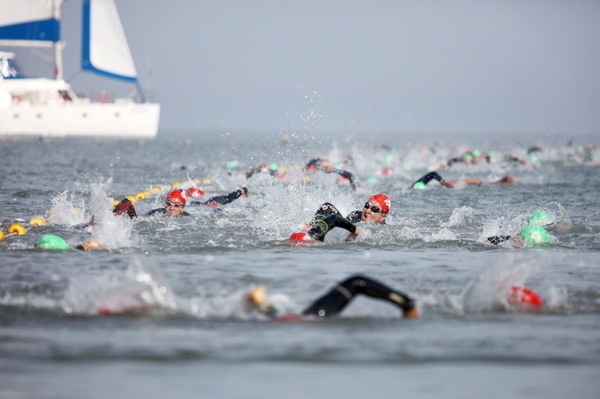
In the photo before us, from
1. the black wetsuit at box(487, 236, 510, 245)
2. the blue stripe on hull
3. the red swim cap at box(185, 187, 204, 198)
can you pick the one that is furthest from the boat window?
the black wetsuit at box(487, 236, 510, 245)

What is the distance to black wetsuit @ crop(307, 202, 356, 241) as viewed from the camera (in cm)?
1262

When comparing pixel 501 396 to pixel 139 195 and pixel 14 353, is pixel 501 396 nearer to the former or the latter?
pixel 14 353

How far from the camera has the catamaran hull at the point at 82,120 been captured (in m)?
72.4

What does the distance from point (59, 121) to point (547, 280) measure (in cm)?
7053

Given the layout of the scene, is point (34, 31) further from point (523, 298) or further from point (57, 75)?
point (523, 298)

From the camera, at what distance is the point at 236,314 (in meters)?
8.38

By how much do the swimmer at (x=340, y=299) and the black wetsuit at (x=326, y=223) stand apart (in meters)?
4.43

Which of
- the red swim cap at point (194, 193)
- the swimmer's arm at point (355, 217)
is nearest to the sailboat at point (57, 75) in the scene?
the red swim cap at point (194, 193)

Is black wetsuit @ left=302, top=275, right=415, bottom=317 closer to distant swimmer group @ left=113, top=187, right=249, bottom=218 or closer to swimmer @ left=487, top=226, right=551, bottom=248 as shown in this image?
swimmer @ left=487, top=226, right=551, bottom=248

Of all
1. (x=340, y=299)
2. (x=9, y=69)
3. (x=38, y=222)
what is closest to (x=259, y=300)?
(x=340, y=299)

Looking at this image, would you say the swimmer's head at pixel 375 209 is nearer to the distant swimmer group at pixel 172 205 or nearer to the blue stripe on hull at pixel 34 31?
the distant swimmer group at pixel 172 205

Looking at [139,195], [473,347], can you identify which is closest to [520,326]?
[473,347]

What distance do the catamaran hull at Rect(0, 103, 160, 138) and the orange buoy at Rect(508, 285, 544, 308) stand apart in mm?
67046

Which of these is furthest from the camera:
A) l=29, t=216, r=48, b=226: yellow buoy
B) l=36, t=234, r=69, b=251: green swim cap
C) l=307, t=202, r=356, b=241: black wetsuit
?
l=29, t=216, r=48, b=226: yellow buoy
